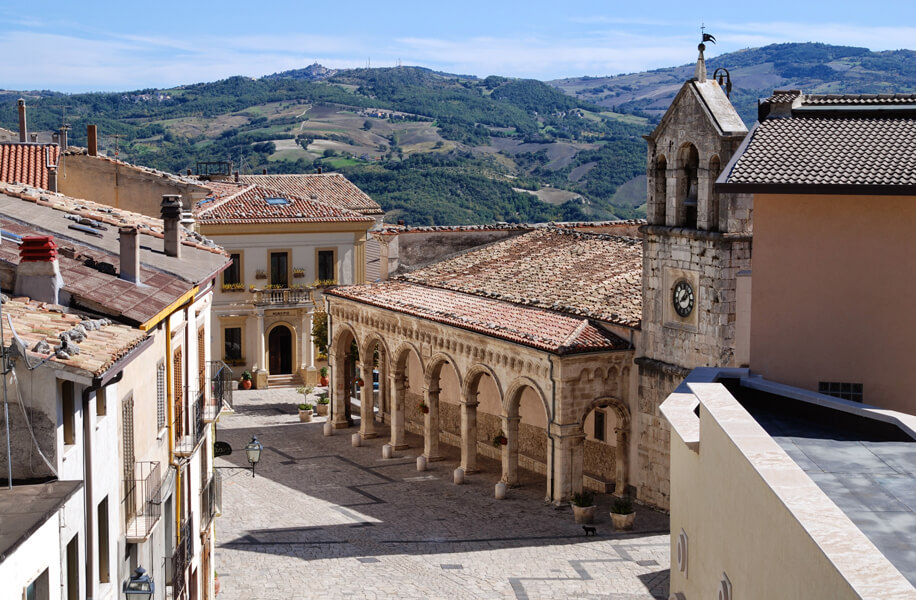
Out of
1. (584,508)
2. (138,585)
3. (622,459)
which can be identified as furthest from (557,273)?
(138,585)

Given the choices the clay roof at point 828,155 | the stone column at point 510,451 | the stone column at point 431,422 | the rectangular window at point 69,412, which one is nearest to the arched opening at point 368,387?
the stone column at point 431,422

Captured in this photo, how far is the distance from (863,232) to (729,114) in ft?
56.0

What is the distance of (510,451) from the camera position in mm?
36188

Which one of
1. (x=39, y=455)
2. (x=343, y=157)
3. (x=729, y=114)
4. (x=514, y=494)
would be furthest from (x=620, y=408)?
(x=343, y=157)

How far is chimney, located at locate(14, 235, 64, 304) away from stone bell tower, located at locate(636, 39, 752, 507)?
64.3ft

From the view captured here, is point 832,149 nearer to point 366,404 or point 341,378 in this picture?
point 366,404

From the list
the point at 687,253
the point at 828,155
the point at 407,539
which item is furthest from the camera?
the point at 687,253

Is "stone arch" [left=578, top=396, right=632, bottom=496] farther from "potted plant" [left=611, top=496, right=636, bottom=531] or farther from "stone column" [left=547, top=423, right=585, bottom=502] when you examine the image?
"potted plant" [left=611, top=496, right=636, bottom=531]

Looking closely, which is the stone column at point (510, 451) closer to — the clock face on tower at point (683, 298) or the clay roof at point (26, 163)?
the clock face on tower at point (683, 298)

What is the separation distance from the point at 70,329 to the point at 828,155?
954 cm

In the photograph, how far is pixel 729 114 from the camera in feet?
106

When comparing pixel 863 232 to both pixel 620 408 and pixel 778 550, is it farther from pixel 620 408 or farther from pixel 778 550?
pixel 620 408

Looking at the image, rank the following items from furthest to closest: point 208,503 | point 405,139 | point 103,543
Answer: point 405,139
point 208,503
point 103,543

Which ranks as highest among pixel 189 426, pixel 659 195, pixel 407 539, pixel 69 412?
pixel 659 195
